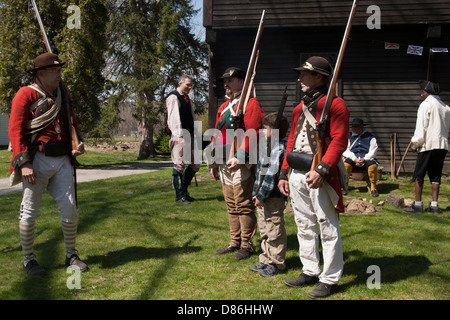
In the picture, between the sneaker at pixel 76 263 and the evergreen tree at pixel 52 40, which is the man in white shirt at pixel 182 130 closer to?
the sneaker at pixel 76 263

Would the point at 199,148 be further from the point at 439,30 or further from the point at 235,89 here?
the point at 439,30

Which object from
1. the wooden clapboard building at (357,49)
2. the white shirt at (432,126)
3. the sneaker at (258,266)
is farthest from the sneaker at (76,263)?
the wooden clapboard building at (357,49)

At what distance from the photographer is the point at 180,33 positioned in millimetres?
29391

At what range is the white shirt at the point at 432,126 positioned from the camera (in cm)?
725

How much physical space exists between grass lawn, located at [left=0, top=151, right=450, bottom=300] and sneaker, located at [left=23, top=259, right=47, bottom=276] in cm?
9

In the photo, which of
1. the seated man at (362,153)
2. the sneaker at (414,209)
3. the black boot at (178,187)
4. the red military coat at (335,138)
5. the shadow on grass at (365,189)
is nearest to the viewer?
the red military coat at (335,138)

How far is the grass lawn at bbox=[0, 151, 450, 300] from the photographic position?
4152 millimetres

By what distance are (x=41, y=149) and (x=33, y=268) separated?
125cm

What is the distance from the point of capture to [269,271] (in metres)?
4.57

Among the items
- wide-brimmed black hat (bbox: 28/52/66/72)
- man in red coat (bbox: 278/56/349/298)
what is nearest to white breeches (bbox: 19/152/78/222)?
wide-brimmed black hat (bbox: 28/52/66/72)

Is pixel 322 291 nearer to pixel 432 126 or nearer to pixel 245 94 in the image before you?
pixel 245 94

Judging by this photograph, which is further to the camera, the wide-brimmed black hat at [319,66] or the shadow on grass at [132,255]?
the shadow on grass at [132,255]

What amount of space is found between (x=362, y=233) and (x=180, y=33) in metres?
25.5

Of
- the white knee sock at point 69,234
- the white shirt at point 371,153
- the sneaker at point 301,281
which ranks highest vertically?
the white shirt at point 371,153
